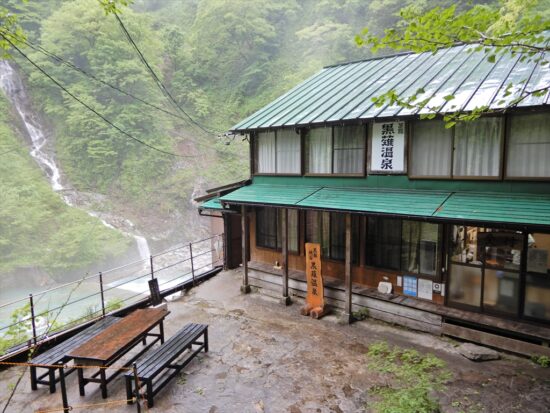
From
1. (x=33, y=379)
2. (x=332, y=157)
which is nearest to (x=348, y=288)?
(x=332, y=157)

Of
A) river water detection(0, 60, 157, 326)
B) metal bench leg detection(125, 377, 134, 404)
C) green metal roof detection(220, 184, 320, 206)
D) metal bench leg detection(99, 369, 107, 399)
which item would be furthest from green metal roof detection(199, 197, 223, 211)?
river water detection(0, 60, 157, 326)

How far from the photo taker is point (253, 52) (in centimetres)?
3909

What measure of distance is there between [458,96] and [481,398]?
6.11 m

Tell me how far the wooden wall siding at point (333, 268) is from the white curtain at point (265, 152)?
171cm

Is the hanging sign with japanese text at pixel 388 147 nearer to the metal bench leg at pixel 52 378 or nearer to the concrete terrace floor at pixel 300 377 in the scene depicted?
the concrete terrace floor at pixel 300 377

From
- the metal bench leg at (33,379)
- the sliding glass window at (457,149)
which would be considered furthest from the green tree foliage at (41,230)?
the sliding glass window at (457,149)

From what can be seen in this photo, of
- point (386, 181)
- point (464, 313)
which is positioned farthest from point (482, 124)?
point (464, 313)

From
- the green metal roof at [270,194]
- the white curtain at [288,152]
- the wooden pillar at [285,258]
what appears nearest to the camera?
the green metal roof at [270,194]

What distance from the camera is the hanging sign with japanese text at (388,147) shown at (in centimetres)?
849

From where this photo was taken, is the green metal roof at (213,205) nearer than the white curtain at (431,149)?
No

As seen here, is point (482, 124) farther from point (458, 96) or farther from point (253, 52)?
point (253, 52)

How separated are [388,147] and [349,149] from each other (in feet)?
3.77

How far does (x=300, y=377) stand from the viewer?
257 inches

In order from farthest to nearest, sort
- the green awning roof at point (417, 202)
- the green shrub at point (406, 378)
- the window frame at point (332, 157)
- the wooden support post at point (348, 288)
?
the window frame at point (332, 157) < the wooden support post at point (348, 288) < the green awning roof at point (417, 202) < the green shrub at point (406, 378)
